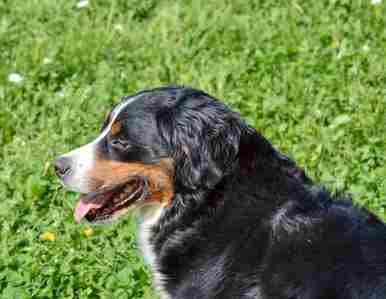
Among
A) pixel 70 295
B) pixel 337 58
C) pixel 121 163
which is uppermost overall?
pixel 121 163

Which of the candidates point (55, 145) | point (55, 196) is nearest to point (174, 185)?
point (55, 196)

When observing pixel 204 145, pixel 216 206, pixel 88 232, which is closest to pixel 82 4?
pixel 88 232

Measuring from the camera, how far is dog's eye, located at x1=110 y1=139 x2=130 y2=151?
445 cm

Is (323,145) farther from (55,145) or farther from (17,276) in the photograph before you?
(17,276)

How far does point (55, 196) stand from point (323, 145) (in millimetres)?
1848

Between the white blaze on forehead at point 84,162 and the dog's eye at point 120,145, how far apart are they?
0.31 ft

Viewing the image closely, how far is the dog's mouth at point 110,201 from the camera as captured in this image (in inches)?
173

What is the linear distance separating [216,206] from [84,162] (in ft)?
2.43

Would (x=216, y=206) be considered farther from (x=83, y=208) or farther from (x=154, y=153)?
(x=83, y=208)

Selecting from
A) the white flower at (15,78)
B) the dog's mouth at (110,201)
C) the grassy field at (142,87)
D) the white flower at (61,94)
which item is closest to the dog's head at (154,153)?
the dog's mouth at (110,201)

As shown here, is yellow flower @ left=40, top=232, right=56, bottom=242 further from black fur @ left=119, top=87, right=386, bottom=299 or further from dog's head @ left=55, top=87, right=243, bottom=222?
black fur @ left=119, top=87, right=386, bottom=299

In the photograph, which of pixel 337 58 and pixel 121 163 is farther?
pixel 337 58

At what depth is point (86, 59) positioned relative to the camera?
7559mm

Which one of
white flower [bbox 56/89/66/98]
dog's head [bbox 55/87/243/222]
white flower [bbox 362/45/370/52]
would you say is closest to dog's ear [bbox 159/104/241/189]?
dog's head [bbox 55/87/243/222]
